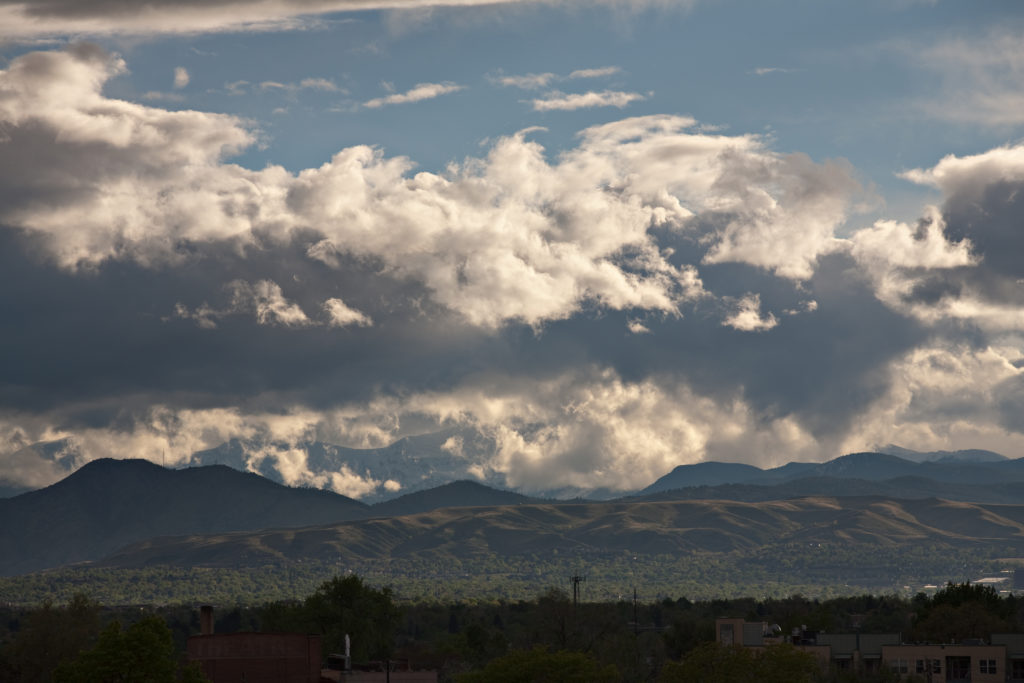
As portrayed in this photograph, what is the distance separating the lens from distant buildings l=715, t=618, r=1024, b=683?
18238 cm

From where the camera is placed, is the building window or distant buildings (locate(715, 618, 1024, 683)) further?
the building window

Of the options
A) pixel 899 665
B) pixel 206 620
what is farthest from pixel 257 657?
pixel 899 665

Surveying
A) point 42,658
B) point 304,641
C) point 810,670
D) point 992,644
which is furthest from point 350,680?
point 992,644

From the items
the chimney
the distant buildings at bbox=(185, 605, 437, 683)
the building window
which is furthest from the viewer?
the building window

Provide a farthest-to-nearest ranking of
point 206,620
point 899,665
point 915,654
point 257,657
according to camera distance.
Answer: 1. point 899,665
2. point 915,654
3. point 206,620
4. point 257,657

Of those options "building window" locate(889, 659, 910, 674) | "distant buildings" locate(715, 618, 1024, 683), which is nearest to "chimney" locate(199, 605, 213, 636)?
"distant buildings" locate(715, 618, 1024, 683)

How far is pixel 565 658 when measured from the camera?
473 feet

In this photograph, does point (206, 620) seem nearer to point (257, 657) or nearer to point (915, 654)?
point (257, 657)

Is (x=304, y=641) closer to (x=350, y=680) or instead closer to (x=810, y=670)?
(x=350, y=680)

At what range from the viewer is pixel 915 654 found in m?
187

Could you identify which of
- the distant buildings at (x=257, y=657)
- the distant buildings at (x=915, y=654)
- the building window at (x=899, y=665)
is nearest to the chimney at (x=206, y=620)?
the distant buildings at (x=257, y=657)

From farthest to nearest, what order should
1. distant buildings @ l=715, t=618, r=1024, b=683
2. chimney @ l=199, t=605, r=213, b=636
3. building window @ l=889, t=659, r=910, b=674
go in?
building window @ l=889, t=659, r=910, b=674
distant buildings @ l=715, t=618, r=1024, b=683
chimney @ l=199, t=605, r=213, b=636

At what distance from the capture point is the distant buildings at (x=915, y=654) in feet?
598

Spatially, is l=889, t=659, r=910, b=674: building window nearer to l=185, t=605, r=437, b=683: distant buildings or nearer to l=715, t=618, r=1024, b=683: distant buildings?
l=715, t=618, r=1024, b=683: distant buildings
